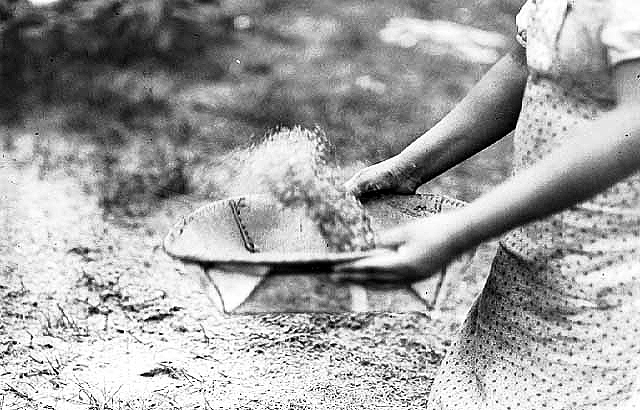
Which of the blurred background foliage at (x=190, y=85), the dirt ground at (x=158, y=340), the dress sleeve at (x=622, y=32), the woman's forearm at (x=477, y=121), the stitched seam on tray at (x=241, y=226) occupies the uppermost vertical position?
the dress sleeve at (x=622, y=32)

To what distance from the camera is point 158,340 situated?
3.05m

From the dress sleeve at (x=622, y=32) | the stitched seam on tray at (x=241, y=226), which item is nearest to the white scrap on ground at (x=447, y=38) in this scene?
the stitched seam on tray at (x=241, y=226)

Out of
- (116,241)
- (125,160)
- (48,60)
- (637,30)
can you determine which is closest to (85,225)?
(116,241)

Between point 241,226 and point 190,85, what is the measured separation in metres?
3.02

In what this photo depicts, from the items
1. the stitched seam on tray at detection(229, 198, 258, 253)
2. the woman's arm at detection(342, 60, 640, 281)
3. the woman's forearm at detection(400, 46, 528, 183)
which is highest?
the woman's arm at detection(342, 60, 640, 281)

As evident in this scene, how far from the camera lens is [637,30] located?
1.43 metres

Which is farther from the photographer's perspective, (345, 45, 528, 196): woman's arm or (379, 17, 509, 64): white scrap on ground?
(379, 17, 509, 64): white scrap on ground

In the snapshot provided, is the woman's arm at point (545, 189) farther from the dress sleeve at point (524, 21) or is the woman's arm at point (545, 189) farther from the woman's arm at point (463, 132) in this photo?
the woman's arm at point (463, 132)

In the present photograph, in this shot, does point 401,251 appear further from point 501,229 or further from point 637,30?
point 637,30

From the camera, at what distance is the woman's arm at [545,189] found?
4.71 feet

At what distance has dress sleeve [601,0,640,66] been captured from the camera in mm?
1436

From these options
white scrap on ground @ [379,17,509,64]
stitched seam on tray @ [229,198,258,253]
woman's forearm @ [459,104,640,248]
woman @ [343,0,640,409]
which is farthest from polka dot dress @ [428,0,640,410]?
white scrap on ground @ [379,17,509,64]

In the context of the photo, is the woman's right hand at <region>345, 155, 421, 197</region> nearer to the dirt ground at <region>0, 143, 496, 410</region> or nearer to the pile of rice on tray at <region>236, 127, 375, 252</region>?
the pile of rice on tray at <region>236, 127, 375, 252</region>

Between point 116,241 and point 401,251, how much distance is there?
235 centimetres
